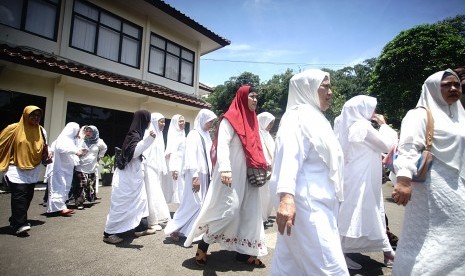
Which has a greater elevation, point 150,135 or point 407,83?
point 407,83

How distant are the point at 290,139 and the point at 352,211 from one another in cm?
173

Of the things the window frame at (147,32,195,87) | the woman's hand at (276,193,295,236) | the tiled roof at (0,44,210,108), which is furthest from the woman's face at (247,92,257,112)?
the window frame at (147,32,195,87)

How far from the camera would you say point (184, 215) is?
421 centimetres

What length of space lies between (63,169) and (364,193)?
591 cm

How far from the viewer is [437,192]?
6.79ft

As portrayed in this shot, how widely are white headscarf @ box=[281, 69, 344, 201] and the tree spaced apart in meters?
11.9

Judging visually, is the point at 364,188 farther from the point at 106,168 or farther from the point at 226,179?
the point at 106,168

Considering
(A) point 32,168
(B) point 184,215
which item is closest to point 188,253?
(B) point 184,215

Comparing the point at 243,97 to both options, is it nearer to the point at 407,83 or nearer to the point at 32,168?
the point at 32,168

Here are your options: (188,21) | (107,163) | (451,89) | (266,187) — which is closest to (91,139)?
(107,163)

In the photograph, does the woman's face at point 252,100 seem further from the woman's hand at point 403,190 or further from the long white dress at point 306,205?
the woman's hand at point 403,190

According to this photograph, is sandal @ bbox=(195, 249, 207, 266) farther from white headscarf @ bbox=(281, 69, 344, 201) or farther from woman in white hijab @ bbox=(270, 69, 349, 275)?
white headscarf @ bbox=(281, 69, 344, 201)

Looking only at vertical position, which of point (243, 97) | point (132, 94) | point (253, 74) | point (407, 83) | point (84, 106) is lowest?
point (243, 97)

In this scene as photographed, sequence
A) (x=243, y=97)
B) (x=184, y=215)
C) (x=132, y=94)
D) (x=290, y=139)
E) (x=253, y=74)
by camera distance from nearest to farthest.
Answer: (x=290, y=139) → (x=243, y=97) → (x=184, y=215) → (x=132, y=94) → (x=253, y=74)
